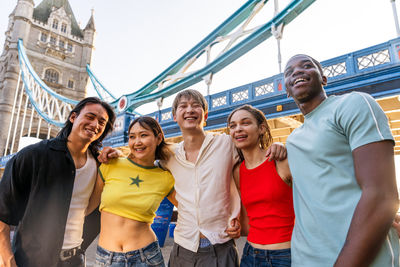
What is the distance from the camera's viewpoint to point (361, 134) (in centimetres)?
98

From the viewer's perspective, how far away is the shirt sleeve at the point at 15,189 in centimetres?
152

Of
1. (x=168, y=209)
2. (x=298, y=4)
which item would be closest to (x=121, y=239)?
(x=168, y=209)

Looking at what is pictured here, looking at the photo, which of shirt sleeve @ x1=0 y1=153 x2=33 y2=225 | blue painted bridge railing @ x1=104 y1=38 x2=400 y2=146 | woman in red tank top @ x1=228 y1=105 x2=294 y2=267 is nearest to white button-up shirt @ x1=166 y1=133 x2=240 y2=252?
woman in red tank top @ x1=228 y1=105 x2=294 y2=267

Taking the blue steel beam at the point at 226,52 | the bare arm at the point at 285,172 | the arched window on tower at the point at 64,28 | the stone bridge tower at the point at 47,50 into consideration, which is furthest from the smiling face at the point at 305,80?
the arched window on tower at the point at 64,28

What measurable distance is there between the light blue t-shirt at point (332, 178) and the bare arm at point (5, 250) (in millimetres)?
1700

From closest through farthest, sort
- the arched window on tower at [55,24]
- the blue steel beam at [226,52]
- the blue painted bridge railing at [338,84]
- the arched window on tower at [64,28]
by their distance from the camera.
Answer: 1. the blue painted bridge railing at [338,84]
2. the blue steel beam at [226,52]
3. the arched window on tower at [55,24]
4. the arched window on tower at [64,28]

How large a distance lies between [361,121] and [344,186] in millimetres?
287

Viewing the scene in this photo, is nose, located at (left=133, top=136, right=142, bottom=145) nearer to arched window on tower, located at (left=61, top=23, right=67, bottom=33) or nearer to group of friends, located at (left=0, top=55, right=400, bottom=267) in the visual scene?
group of friends, located at (left=0, top=55, right=400, bottom=267)

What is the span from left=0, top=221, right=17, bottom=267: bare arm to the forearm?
1857 millimetres

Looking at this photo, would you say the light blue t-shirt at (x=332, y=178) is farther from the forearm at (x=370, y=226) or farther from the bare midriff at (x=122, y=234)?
the bare midriff at (x=122, y=234)

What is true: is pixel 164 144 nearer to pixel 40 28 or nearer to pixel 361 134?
pixel 361 134

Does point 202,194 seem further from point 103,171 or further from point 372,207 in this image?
point 372,207

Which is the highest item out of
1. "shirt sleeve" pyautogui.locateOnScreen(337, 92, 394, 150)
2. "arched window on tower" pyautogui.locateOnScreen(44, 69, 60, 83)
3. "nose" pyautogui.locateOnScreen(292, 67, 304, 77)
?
"arched window on tower" pyautogui.locateOnScreen(44, 69, 60, 83)

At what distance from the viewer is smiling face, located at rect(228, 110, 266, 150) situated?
1771 millimetres
